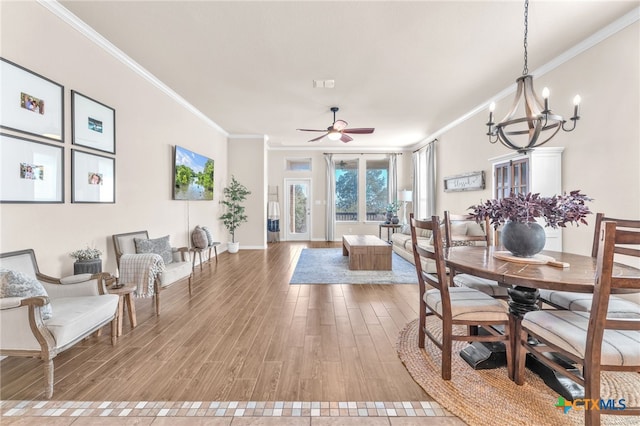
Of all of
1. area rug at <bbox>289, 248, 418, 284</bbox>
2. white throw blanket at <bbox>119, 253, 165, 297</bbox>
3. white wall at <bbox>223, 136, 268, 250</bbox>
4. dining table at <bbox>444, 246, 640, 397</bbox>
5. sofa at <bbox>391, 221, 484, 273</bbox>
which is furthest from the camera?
white wall at <bbox>223, 136, 268, 250</bbox>

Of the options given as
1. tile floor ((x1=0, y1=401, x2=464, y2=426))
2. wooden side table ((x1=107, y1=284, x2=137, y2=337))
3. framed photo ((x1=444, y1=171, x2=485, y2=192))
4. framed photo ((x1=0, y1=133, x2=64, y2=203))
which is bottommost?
tile floor ((x1=0, y1=401, x2=464, y2=426))

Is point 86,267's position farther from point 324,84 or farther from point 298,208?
Result: point 298,208

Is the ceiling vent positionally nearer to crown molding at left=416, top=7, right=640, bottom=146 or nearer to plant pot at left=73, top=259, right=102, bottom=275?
crown molding at left=416, top=7, right=640, bottom=146

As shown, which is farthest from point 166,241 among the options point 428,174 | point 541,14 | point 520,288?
point 428,174

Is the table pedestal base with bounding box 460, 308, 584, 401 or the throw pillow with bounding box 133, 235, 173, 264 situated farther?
the throw pillow with bounding box 133, 235, 173, 264

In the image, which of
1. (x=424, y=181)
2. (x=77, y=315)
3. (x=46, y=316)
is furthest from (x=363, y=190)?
(x=46, y=316)

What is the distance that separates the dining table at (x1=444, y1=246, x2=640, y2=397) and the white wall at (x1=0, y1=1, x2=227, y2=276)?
3.32 metres

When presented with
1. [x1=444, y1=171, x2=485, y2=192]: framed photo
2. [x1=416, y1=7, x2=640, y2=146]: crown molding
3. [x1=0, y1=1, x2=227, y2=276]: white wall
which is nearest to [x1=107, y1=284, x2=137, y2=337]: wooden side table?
[x1=0, y1=1, x2=227, y2=276]: white wall

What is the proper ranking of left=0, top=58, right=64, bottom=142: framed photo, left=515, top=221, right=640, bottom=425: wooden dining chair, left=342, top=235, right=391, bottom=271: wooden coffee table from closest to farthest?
left=515, top=221, right=640, bottom=425: wooden dining chair
left=0, top=58, right=64, bottom=142: framed photo
left=342, top=235, right=391, bottom=271: wooden coffee table

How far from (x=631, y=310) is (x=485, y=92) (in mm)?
3738

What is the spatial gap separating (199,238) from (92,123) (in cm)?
257

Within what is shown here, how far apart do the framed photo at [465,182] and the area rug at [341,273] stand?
6.32 feet

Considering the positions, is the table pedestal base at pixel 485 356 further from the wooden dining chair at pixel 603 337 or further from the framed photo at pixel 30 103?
the framed photo at pixel 30 103

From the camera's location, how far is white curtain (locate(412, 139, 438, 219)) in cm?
708
